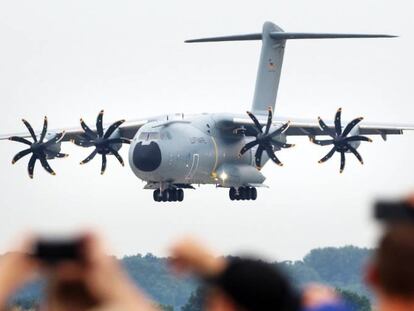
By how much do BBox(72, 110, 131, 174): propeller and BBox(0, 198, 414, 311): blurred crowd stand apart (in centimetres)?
4259

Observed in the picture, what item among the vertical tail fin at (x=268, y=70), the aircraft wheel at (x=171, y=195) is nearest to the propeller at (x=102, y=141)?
the aircraft wheel at (x=171, y=195)

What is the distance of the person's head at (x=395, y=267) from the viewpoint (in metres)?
4.88

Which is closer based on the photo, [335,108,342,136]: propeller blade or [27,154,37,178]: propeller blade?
[335,108,342,136]: propeller blade

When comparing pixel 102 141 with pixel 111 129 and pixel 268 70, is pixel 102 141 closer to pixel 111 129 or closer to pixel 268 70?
pixel 111 129

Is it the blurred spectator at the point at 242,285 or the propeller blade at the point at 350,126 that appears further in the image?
the propeller blade at the point at 350,126

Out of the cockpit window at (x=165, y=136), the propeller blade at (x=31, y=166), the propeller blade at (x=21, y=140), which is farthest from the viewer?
the propeller blade at (x=21, y=140)

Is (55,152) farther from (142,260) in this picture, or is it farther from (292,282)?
(292,282)

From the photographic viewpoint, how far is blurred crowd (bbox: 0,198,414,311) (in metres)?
4.75

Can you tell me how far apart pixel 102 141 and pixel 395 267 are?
4359 cm

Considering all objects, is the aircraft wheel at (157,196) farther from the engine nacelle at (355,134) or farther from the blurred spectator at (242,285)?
the blurred spectator at (242,285)

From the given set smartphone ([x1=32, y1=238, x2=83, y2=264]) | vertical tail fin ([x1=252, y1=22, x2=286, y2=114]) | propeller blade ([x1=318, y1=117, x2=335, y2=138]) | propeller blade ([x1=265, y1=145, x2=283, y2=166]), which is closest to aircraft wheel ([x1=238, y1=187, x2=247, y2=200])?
propeller blade ([x1=265, y1=145, x2=283, y2=166])

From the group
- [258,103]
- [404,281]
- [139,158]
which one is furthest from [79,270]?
[258,103]

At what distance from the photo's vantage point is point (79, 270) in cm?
479

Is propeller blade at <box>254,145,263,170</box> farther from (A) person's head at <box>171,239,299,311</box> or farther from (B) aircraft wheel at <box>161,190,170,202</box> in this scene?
(A) person's head at <box>171,239,299,311</box>
